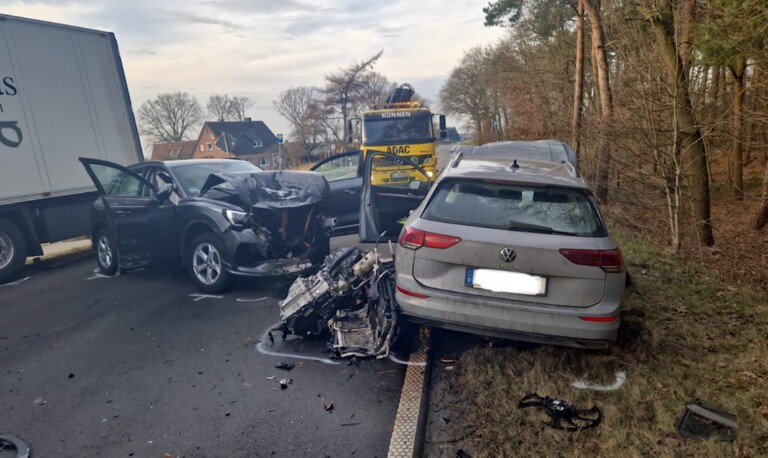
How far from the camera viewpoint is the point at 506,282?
3135mm

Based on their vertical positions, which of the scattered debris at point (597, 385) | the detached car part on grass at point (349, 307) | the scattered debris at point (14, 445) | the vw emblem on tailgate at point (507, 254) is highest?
the vw emblem on tailgate at point (507, 254)

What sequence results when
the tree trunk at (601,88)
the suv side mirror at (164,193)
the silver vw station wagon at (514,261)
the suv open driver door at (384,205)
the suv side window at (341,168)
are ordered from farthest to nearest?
the tree trunk at (601,88)
the suv side window at (341,168)
the suv side mirror at (164,193)
the suv open driver door at (384,205)
the silver vw station wagon at (514,261)

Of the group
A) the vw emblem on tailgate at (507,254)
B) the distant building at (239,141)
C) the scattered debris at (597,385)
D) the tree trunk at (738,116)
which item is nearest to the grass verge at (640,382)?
the scattered debris at (597,385)

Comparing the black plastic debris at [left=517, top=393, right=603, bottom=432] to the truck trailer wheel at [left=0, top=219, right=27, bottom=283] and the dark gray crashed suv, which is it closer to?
the dark gray crashed suv

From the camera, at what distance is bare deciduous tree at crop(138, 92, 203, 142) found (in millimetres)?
49188

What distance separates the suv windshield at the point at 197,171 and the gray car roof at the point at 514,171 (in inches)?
145

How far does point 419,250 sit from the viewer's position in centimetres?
337

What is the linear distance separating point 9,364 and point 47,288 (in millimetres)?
3003

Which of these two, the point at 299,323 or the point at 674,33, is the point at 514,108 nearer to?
the point at 674,33

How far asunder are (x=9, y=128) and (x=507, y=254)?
8135 millimetres

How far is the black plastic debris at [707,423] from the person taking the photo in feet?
8.59

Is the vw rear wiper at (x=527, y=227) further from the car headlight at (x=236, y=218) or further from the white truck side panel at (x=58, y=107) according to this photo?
the white truck side panel at (x=58, y=107)

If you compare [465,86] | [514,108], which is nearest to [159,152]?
[465,86]

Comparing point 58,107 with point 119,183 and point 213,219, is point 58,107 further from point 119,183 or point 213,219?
point 213,219
